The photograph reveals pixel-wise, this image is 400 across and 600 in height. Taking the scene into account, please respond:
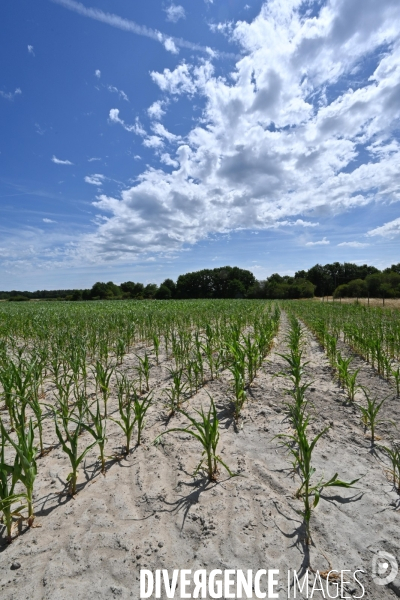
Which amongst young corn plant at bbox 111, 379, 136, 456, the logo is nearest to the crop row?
young corn plant at bbox 111, 379, 136, 456

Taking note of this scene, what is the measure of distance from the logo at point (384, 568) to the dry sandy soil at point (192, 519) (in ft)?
0.09

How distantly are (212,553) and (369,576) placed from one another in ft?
3.14

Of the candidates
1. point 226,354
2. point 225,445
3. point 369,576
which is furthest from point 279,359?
point 369,576

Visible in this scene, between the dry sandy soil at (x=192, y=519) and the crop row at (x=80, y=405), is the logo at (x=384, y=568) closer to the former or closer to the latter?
the dry sandy soil at (x=192, y=519)

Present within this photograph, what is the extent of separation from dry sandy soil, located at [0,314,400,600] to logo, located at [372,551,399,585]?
3cm

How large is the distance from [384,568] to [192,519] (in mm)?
1267

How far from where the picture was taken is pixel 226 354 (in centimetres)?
666

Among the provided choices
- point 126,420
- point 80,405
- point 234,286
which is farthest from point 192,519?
point 234,286

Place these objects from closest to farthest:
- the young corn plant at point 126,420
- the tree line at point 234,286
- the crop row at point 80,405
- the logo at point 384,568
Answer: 1. the logo at point 384,568
2. the crop row at point 80,405
3. the young corn plant at point 126,420
4. the tree line at point 234,286

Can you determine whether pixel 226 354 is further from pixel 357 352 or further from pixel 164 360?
pixel 357 352

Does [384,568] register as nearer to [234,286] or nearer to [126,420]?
[126,420]

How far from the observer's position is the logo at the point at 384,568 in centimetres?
175

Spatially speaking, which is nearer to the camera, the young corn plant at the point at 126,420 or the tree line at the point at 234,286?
the young corn plant at the point at 126,420

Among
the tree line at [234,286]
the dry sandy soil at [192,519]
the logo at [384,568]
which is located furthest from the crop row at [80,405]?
the tree line at [234,286]
